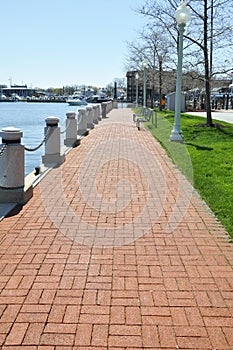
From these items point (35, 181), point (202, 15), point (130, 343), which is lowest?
point (130, 343)

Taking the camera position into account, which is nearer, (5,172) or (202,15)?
(5,172)

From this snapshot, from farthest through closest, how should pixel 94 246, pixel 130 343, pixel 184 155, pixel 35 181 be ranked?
pixel 184 155, pixel 35 181, pixel 94 246, pixel 130 343

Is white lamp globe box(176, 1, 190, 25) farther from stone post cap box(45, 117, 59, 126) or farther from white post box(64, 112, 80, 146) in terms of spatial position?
stone post cap box(45, 117, 59, 126)

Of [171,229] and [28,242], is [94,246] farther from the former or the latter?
[171,229]

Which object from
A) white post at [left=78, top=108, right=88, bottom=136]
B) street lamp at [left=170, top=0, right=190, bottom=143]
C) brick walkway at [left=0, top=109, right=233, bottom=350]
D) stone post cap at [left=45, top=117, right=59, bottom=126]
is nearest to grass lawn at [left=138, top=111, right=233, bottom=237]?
brick walkway at [left=0, top=109, right=233, bottom=350]

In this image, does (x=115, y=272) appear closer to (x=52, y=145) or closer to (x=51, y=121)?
(x=52, y=145)

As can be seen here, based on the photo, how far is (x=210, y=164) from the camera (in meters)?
8.80

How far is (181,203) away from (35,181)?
2.89 meters

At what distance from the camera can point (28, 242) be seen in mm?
4465

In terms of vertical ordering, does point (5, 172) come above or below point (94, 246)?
above

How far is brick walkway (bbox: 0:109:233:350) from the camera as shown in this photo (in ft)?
9.30

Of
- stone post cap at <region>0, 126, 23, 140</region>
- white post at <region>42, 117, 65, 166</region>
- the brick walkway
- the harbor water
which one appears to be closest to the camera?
the brick walkway

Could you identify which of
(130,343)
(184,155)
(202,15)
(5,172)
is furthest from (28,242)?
(202,15)

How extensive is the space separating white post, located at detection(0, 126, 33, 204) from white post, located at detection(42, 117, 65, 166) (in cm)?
326
